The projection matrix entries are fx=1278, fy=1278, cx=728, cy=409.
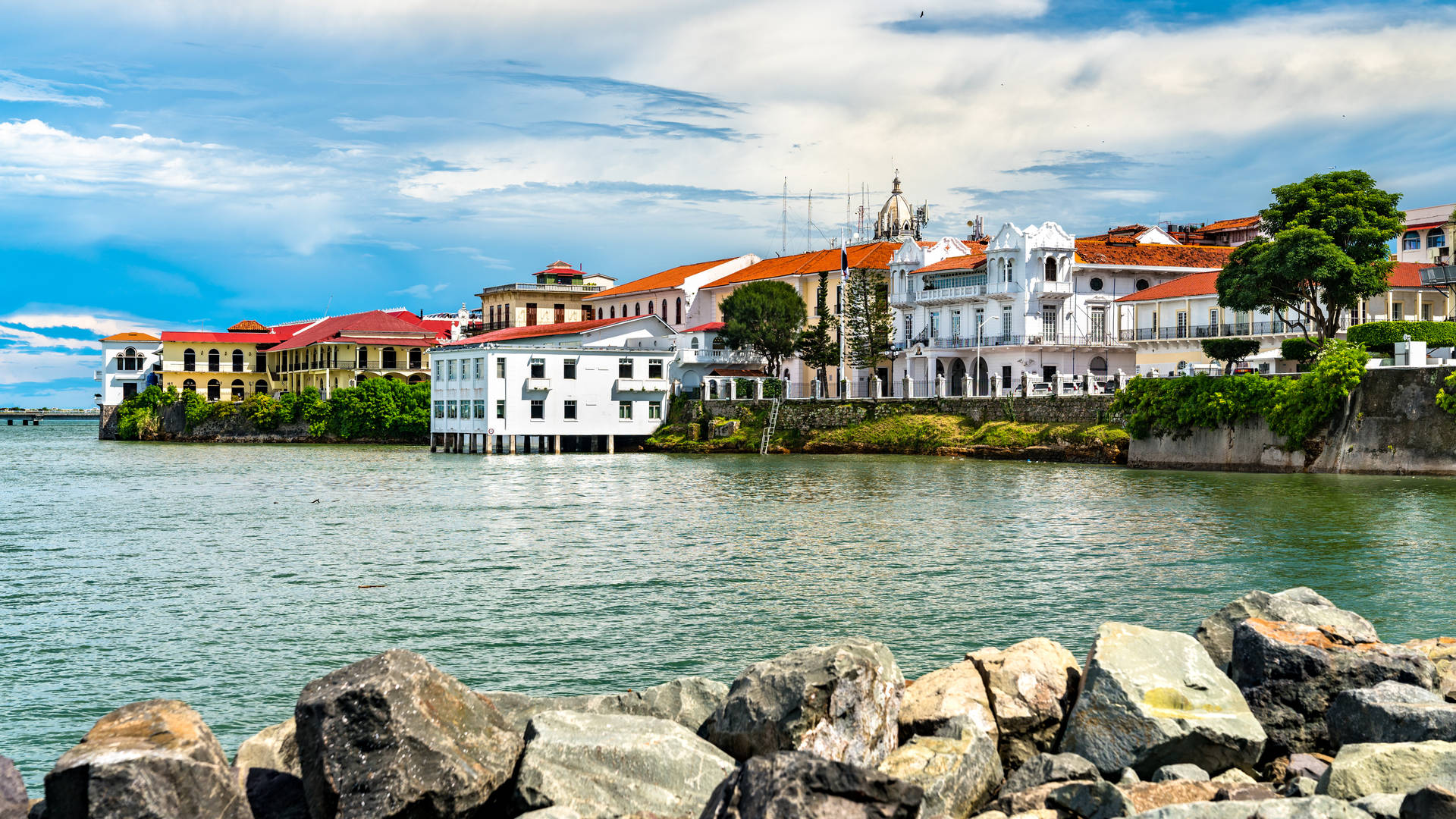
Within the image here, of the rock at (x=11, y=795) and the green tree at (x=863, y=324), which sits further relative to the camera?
the green tree at (x=863, y=324)

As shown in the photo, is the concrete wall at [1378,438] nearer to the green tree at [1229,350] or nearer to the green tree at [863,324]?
the green tree at [1229,350]

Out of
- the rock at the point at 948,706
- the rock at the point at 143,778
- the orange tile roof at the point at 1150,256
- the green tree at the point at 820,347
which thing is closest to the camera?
the rock at the point at 143,778

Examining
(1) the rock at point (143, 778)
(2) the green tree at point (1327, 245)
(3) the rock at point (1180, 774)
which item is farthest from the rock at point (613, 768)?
(2) the green tree at point (1327, 245)

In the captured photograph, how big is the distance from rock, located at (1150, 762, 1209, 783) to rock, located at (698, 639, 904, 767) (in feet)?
6.82

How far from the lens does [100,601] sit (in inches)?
811

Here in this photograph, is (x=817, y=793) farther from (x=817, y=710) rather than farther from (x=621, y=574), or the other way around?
(x=621, y=574)

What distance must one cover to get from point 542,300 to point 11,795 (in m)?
101

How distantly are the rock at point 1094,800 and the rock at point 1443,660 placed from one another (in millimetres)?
4403

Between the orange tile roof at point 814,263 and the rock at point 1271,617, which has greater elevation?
the orange tile roof at point 814,263

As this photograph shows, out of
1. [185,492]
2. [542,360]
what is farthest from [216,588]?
[542,360]

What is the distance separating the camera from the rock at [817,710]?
394 inches

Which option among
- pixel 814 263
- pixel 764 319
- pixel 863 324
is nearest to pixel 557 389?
pixel 764 319

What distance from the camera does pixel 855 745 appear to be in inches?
397

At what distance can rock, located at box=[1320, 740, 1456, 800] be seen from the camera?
8906mm
